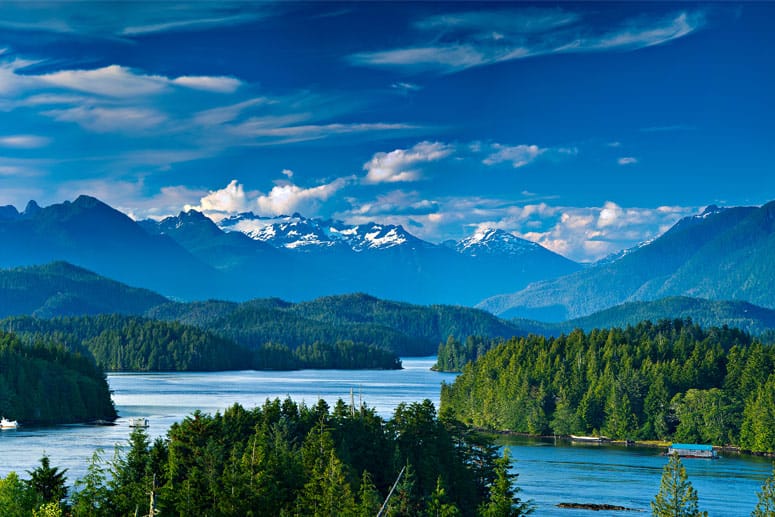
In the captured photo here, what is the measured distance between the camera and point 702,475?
470 feet

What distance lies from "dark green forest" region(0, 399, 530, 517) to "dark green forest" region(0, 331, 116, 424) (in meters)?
89.8

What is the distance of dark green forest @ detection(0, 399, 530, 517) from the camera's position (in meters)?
80.8

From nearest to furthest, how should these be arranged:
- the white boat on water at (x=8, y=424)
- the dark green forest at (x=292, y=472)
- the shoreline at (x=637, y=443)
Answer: the dark green forest at (x=292, y=472), the shoreline at (x=637, y=443), the white boat on water at (x=8, y=424)

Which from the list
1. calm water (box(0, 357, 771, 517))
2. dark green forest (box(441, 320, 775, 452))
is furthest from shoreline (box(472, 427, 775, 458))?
calm water (box(0, 357, 771, 517))

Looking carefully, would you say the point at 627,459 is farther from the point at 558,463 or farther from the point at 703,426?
the point at 703,426

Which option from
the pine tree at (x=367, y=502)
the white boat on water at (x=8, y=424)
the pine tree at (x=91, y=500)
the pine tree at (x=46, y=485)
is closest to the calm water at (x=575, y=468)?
the white boat on water at (x=8, y=424)

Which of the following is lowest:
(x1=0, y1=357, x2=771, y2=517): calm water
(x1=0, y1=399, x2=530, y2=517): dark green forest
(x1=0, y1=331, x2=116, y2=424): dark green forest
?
(x1=0, y1=357, x2=771, y2=517): calm water

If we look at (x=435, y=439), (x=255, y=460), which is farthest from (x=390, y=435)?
(x=255, y=460)

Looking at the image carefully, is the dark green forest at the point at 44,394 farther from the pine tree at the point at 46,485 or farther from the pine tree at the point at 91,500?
the pine tree at the point at 91,500

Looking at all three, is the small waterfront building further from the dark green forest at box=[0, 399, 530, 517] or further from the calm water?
the dark green forest at box=[0, 399, 530, 517]

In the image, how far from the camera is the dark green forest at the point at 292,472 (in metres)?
80.8

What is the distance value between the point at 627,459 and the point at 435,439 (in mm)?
60987

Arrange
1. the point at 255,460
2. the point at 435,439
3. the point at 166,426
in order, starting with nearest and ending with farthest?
the point at 255,460, the point at 435,439, the point at 166,426

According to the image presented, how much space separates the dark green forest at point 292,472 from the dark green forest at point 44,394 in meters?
89.8
